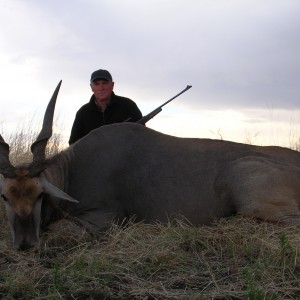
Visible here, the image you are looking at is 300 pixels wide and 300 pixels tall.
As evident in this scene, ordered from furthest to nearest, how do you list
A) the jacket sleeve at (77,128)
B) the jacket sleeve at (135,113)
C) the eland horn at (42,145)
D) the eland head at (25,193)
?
the jacket sleeve at (135,113) < the jacket sleeve at (77,128) < the eland horn at (42,145) < the eland head at (25,193)

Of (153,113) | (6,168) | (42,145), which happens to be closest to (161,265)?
(6,168)

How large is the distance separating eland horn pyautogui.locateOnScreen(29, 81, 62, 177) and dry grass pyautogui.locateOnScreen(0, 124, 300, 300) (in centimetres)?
56

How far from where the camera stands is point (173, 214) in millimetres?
5371

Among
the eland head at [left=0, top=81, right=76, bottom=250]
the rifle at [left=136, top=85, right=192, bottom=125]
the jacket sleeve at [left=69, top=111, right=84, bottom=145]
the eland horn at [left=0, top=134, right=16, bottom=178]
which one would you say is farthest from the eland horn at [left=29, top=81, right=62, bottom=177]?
the jacket sleeve at [left=69, top=111, right=84, bottom=145]

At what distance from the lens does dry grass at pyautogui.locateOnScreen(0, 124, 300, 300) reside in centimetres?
337

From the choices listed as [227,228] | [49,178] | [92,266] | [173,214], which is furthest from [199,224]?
[92,266]

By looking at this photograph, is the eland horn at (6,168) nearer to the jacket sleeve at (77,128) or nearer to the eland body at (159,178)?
the eland body at (159,178)

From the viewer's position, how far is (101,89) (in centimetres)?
748

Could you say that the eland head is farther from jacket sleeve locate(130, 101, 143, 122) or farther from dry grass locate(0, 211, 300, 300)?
jacket sleeve locate(130, 101, 143, 122)

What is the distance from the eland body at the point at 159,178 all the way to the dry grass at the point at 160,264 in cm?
27

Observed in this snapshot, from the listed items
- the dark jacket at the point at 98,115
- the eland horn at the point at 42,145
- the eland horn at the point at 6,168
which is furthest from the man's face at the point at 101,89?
the eland horn at the point at 6,168

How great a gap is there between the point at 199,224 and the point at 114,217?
2.54ft

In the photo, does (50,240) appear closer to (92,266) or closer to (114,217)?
(114,217)

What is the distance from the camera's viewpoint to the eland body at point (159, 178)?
16.9 ft
